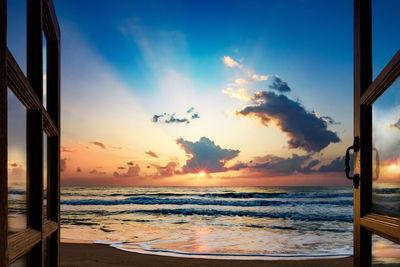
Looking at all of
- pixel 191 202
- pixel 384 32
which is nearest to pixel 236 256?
pixel 384 32

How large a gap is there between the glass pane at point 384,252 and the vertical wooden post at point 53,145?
1.05 metres

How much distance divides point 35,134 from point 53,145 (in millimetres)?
399

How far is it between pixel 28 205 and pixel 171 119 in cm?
1802

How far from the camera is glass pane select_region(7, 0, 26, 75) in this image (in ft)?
2.32

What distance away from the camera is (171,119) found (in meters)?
18.8

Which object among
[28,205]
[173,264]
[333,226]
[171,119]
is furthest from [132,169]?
[28,205]

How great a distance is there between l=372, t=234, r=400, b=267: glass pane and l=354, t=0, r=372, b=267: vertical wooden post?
0.04 meters

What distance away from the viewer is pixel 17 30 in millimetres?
766

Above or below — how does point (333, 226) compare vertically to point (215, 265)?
below

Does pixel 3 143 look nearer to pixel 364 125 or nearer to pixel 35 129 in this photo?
pixel 35 129

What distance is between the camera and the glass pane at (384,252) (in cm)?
85

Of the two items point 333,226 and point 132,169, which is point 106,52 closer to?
point 333,226

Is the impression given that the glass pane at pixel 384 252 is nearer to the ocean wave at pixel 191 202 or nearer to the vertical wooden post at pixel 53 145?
the vertical wooden post at pixel 53 145

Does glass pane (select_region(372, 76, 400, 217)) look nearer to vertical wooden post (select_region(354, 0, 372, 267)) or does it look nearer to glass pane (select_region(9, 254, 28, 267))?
vertical wooden post (select_region(354, 0, 372, 267))
